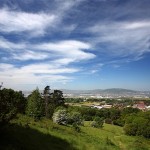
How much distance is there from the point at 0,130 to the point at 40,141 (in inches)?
169

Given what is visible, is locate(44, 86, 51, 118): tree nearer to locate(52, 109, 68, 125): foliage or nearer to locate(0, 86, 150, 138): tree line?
locate(0, 86, 150, 138): tree line

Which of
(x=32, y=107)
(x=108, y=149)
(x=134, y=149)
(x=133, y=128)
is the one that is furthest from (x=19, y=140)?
(x=133, y=128)

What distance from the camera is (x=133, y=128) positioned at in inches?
3342

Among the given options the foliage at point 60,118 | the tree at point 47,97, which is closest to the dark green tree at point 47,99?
the tree at point 47,97

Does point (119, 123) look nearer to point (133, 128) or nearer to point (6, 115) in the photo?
point (133, 128)

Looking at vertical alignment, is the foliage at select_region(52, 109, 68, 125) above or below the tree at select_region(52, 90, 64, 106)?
below

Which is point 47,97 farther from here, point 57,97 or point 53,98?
point 57,97

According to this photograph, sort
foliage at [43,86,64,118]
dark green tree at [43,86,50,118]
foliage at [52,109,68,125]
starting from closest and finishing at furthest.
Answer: foliage at [52,109,68,125] → dark green tree at [43,86,50,118] → foliage at [43,86,64,118]

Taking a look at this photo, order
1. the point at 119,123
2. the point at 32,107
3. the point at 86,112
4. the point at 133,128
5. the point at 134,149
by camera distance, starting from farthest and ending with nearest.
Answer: the point at 86,112 < the point at 119,123 < the point at 133,128 < the point at 32,107 < the point at 134,149

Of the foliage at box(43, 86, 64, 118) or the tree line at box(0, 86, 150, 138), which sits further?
the foliage at box(43, 86, 64, 118)

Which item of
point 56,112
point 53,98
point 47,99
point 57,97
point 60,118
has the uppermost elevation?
point 57,97

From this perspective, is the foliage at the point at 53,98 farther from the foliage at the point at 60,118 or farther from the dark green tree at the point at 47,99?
the foliage at the point at 60,118

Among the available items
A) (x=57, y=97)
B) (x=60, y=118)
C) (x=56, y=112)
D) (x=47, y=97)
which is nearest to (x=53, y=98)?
(x=57, y=97)

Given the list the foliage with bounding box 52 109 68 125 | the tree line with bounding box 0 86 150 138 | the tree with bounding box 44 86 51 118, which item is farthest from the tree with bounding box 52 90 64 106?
the foliage with bounding box 52 109 68 125
